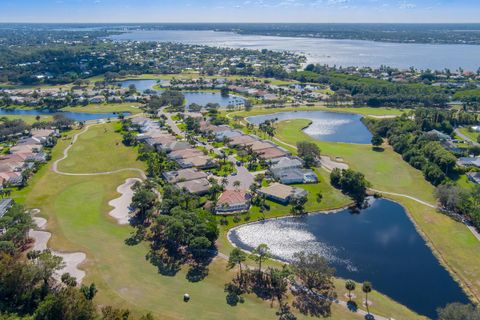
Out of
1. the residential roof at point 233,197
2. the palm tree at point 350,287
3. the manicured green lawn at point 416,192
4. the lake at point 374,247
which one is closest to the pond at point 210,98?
the manicured green lawn at point 416,192

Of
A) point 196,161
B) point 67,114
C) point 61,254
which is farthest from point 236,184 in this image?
point 67,114

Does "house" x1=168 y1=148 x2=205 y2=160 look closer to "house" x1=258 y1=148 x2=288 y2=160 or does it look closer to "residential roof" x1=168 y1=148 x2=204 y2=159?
"residential roof" x1=168 y1=148 x2=204 y2=159

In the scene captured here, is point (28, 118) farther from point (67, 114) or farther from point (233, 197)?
point (233, 197)

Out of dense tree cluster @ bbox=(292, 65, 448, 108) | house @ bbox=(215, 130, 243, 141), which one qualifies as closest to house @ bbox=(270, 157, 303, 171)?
house @ bbox=(215, 130, 243, 141)

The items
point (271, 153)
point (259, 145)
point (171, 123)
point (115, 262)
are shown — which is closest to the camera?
point (115, 262)

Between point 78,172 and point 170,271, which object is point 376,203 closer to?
point 170,271

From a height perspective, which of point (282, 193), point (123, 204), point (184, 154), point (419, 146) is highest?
point (419, 146)

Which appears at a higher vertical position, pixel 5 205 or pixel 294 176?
pixel 294 176
